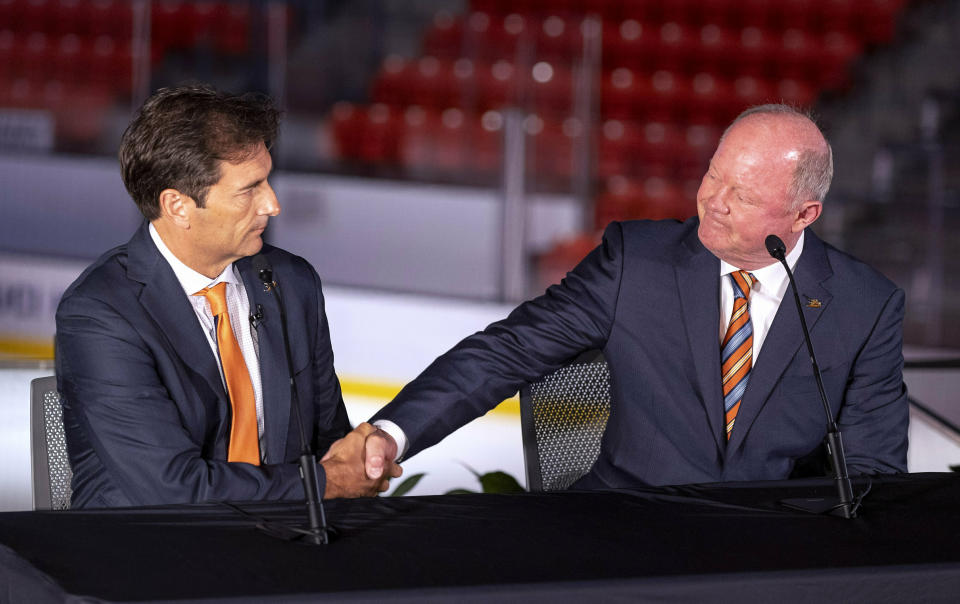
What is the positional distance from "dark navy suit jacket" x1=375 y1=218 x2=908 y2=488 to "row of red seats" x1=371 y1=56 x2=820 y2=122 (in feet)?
3.12

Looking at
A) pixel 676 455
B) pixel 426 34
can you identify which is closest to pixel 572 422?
pixel 676 455

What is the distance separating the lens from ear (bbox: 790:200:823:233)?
2156 mm

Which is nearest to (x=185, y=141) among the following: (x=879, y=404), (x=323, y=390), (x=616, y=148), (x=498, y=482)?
(x=323, y=390)

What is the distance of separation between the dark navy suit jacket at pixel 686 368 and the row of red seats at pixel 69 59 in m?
3.30

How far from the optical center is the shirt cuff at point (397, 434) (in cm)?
203

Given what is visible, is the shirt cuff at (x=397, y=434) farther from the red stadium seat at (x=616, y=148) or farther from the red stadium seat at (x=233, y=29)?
the red stadium seat at (x=233, y=29)

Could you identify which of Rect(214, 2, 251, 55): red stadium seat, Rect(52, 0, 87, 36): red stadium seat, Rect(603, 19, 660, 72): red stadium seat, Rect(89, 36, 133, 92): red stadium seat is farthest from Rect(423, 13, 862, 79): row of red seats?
Rect(89, 36, 133, 92): red stadium seat

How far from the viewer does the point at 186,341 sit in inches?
76.7

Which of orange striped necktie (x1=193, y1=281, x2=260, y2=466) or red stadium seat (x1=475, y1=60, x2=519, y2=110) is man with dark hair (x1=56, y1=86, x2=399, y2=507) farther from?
red stadium seat (x1=475, y1=60, x2=519, y2=110)

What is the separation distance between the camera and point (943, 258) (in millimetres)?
4691

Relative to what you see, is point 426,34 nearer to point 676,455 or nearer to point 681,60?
point 681,60

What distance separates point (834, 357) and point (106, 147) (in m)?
3.68

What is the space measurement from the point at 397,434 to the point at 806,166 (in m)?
0.78

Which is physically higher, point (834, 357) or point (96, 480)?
point (834, 357)
